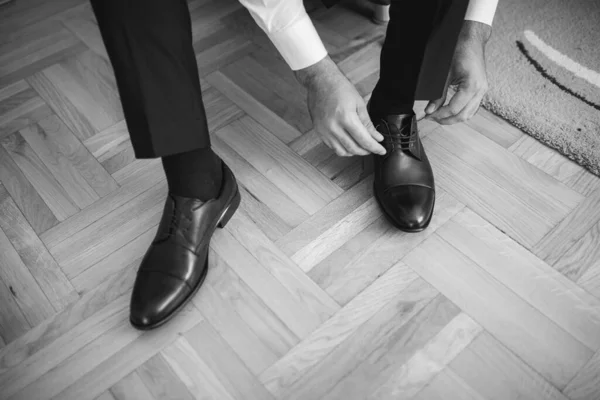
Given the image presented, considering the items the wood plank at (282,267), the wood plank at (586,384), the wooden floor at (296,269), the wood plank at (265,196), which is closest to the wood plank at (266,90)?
the wooden floor at (296,269)

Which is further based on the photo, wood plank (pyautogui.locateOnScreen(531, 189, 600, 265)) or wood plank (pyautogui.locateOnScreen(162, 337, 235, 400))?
wood plank (pyautogui.locateOnScreen(531, 189, 600, 265))

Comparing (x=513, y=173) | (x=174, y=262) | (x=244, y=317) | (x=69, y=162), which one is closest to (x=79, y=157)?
(x=69, y=162)

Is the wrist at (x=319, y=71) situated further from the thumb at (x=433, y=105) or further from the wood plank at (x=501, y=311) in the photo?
the wood plank at (x=501, y=311)

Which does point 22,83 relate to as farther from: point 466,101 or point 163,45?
point 466,101

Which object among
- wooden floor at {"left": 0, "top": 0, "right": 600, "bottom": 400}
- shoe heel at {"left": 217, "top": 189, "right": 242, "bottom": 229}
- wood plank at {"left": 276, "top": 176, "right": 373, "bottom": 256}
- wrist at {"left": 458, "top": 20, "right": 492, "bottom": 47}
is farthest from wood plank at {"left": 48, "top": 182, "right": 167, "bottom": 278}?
wrist at {"left": 458, "top": 20, "right": 492, "bottom": 47}

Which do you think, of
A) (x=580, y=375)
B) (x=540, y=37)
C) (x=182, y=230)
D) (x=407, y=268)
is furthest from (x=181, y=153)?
(x=540, y=37)

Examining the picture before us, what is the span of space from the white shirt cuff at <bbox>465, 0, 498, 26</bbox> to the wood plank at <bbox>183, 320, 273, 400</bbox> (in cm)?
62

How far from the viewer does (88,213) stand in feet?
2.52

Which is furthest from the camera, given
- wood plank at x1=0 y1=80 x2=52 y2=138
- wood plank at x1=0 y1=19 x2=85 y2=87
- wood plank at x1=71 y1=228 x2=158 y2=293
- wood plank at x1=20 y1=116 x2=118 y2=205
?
wood plank at x1=0 y1=19 x2=85 y2=87

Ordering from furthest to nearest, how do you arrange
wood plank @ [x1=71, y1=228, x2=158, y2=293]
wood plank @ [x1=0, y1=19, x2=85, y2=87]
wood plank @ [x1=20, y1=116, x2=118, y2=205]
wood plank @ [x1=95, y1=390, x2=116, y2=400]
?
wood plank @ [x1=0, y1=19, x2=85, y2=87] → wood plank @ [x1=20, y1=116, x2=118, y2=205] → wood plank @ [x1=71, y1=228, x2=158, y2=293] → wood plank @ [x1=95, y1=390, x2=116, y2=400]

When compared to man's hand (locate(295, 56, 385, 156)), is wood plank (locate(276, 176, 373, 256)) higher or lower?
lower

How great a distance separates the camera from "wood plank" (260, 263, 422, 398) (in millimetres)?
589

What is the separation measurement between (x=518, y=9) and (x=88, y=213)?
0.98 meters

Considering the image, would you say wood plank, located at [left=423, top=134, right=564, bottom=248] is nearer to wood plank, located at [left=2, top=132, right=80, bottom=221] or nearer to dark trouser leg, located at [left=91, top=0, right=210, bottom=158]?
dark trouser leg, located at [left=91, top=0, right=210, bottom=158]
